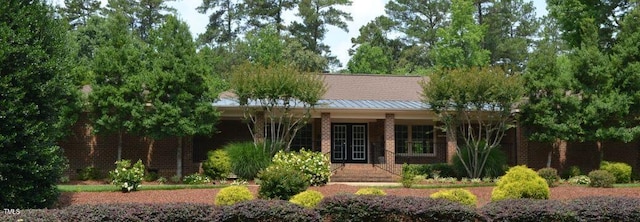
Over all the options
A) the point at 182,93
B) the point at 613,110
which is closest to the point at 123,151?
the point at 182,93

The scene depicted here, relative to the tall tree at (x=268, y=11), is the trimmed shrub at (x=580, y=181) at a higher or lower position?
lower

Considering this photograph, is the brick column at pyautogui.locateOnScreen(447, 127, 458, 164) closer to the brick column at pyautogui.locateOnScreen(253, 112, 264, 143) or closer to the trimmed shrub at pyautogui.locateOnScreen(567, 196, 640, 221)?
the brick column at pyautogui.locateOnScreen(253, 112, 264, 143)

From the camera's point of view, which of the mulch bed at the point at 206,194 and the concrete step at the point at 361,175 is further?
the concrete step at the point at 361,175

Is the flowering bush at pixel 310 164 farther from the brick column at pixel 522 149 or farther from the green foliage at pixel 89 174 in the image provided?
the brick column at pixel 522 149

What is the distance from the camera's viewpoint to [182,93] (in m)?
21.9

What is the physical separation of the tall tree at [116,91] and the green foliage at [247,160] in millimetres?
3468

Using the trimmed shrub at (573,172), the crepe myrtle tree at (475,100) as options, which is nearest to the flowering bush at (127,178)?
the crepe myrtle tree at (475,100)

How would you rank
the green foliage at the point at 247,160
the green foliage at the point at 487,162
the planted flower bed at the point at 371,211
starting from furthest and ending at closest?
1. the green foliage at the point at 487,162
2. the green foliage at the point at 247,160
3. the planted flower bed at the point at 371,211

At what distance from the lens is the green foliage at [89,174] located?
22688 mm

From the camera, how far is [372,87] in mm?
29688

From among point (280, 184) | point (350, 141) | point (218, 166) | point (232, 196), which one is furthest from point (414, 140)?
point (232, 196)

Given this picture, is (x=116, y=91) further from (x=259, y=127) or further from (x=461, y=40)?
(x=461, y=40)

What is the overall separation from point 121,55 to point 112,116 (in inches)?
85.8

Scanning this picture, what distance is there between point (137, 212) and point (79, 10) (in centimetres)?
3941
